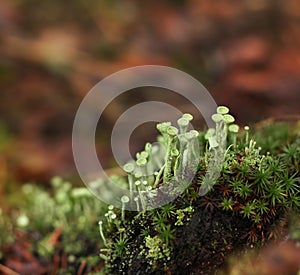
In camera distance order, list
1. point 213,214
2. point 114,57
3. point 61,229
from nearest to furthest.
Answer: point 213,214 → point 61,229 → point 114,57

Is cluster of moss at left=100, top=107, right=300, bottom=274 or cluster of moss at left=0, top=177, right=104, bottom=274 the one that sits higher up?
cluster of moss at left=0, top=177, right=104, bottom=274

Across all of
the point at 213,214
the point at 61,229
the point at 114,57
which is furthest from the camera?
the point at 114,57

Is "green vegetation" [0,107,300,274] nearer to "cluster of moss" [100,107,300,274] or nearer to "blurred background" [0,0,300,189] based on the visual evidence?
"cluster of moss" [100,107,300,274]

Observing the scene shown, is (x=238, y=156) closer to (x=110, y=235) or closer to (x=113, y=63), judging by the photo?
(x=110, y=235)

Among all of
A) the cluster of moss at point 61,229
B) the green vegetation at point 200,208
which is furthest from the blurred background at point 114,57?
the green vegetation at point 200,208

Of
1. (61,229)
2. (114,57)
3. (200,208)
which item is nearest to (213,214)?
(200,208)

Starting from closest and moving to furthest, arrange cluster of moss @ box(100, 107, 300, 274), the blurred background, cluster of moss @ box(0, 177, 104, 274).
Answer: cluster of moss @ box(100, 107, 300, 274), cluster of moss @ box(0, 177, 104, 274), the blurred background

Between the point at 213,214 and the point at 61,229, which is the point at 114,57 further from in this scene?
the point at 213,214

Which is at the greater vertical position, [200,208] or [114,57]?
[114,57]

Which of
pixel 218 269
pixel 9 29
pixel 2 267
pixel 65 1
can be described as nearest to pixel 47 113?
pixel 9 29

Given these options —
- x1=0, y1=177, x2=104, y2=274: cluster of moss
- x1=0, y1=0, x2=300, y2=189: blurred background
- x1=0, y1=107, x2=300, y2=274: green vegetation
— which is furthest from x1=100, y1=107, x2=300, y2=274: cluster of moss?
x1=0, y1=0, x2=300, y2=189: blurred background
